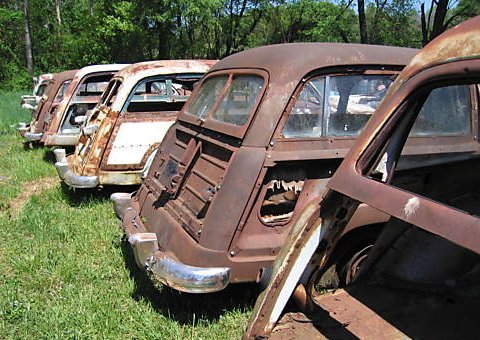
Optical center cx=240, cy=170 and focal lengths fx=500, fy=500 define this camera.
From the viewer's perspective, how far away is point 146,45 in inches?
1219

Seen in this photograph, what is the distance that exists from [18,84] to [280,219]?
34.5 meters

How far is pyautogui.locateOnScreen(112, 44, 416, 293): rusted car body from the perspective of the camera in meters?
3.35

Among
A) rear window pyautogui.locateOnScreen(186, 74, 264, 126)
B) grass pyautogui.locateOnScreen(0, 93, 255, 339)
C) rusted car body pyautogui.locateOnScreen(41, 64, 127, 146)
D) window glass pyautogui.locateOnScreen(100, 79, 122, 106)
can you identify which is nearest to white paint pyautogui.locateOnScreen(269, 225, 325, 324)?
grass pyautogui.locateOnScreen(0, 93, 255, 339)

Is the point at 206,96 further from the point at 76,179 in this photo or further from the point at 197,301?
the point at 76,179

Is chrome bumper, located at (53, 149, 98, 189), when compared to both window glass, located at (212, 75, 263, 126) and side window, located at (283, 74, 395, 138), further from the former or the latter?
side window, located at (283, 74, 395, 138)

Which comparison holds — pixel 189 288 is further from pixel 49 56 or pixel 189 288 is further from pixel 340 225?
pixel 49 56

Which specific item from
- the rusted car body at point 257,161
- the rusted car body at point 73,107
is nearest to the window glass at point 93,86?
the rusted car body at point 73,107

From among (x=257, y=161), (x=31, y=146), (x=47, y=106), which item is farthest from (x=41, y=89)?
(x=257, y=161)

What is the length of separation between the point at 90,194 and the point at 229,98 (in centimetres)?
362

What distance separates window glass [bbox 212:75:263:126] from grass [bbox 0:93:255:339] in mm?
1323

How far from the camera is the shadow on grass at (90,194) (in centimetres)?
681

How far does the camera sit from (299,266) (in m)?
2.24

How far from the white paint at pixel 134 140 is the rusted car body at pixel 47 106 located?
4789 millimetres

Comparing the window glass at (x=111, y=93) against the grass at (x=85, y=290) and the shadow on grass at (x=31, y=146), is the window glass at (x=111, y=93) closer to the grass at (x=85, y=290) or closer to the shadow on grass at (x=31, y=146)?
the grass at (x=85, y=290)
